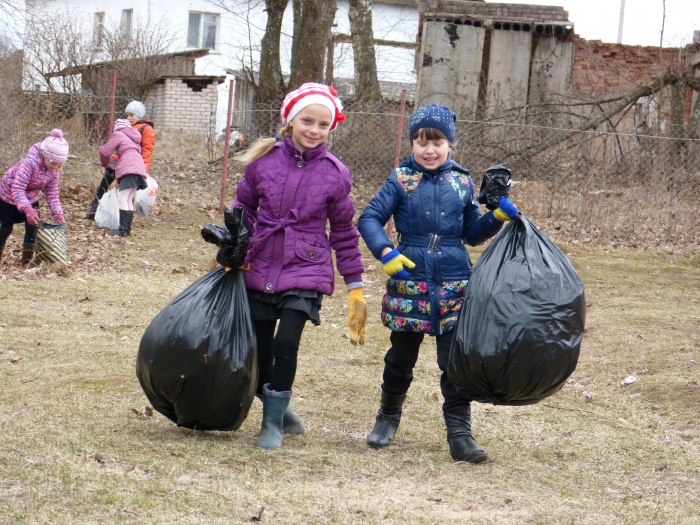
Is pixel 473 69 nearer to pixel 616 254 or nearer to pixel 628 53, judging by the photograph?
pixel 628 53

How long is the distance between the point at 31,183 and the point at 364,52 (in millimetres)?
9330

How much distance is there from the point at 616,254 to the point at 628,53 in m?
10.4

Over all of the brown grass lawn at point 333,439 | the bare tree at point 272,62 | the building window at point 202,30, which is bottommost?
the brown grass lawn at point 333,439

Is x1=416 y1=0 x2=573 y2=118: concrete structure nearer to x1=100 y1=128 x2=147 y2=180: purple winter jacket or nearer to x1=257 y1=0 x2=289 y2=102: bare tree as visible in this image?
x1=257 y1=0 x2=289 y2=102: bare tree

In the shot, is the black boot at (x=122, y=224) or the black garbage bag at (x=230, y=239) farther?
the black boot at (x=122, y=224)

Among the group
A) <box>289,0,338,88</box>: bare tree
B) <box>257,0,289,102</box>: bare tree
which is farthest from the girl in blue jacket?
<box>257,0,289,102</box>: bare tree

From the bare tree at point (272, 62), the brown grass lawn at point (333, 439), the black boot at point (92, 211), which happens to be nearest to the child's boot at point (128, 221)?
the black boot at point (92, 211)

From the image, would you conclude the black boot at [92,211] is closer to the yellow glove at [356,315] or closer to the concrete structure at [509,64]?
the yellow glove at [356,315]

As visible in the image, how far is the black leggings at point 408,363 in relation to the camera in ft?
11.3

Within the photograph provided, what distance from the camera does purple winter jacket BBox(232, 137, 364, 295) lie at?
11.1ft

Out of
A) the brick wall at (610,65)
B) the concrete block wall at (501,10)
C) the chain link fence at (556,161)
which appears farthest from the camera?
the brick wall at (610,65)

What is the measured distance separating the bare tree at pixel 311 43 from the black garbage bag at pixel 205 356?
9454 millimetres

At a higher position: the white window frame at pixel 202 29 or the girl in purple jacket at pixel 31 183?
the white window frame at pixel 202 29

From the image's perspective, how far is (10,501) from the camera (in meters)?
2.48
